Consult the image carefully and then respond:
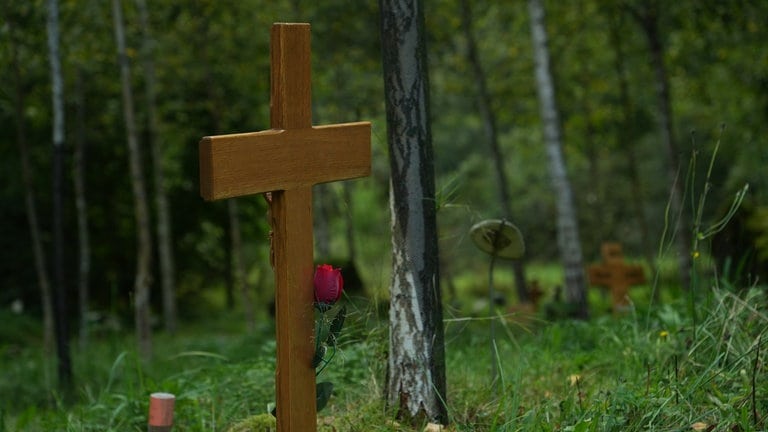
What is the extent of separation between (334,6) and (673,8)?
166 inches

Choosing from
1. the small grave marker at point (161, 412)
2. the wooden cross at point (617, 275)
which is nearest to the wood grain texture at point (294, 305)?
the small grave marker at point (161, 412)

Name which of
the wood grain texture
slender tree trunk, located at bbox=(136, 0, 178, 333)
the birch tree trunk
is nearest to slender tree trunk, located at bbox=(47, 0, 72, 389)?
slender tree trunk, located at bbox=(136, 0, 178, 333)

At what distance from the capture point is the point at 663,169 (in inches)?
712

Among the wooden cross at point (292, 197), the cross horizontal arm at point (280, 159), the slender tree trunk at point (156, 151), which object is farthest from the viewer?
the slender tree trunk at point (156, 151)

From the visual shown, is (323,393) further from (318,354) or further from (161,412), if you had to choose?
(161,412)

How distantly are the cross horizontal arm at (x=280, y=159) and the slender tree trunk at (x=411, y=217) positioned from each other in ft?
0.72

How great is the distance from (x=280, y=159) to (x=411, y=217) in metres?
0.77

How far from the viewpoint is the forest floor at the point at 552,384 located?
3.69 m

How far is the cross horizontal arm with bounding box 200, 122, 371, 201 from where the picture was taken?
3230 millimetres

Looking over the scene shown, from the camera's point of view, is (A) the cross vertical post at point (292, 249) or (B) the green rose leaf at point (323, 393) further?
(B) the green rose leaf at point (323, 393)

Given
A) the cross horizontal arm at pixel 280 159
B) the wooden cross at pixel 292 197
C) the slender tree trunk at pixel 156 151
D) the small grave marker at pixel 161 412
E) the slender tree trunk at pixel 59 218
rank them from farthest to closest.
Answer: the slender tree trunk at pixel 156 151
the slender tree trunk at pixel 59 218
the small grave marker at pixel 161 412
the wooden cross at pixel 292 197
the cross horizontal arm at pixel 280 159

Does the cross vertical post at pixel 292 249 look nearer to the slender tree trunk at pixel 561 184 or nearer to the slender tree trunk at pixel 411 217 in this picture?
the slender tree trunk at pixel 411 217

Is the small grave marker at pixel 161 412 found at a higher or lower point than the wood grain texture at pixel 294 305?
lower

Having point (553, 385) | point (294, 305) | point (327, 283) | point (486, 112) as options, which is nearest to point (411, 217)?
point (327, 283)
